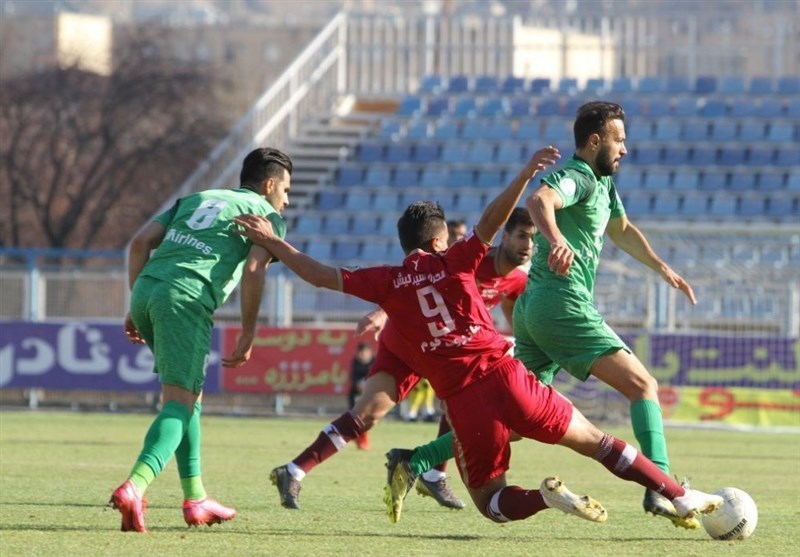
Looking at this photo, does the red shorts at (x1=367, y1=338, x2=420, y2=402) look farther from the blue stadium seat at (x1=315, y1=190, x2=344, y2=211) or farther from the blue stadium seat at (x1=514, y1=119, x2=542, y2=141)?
the blue stadium seat at (x1=514, y1=119, x2=542, y2=141)

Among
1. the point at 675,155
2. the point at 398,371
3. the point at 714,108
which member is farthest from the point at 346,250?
the point at 398,371

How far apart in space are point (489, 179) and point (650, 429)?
2110 cm

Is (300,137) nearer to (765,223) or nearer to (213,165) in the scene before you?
(213,165)

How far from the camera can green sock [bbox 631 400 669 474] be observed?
8711 millimetres

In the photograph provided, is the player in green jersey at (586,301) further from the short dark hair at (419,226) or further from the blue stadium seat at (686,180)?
the blue stadium seat at (686,180)

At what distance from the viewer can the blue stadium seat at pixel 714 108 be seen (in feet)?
102

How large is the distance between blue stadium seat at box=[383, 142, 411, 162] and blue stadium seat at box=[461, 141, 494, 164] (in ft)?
3.85

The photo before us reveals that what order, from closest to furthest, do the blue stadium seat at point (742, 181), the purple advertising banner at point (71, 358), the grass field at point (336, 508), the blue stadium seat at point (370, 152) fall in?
the grass field at point (336, 508), the purple advertising banner at point (71, 358), the blue stadium seat at point (742, 181), the blue stadium seat at point (370, 152)

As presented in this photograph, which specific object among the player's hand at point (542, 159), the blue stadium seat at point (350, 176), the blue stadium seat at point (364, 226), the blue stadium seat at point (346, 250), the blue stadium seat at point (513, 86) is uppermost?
the blue stadium seat at point (513, 86)

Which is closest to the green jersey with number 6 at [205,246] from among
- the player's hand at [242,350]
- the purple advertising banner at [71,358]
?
the player's hand at [242,350]

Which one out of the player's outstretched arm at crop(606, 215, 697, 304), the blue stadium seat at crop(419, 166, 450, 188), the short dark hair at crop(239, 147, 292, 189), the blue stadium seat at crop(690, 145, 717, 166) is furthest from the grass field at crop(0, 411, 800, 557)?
the blue stadium seat at crop(419, 166, 450, 188)

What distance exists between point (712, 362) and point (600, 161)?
41.2 ft

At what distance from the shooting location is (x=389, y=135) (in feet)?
105

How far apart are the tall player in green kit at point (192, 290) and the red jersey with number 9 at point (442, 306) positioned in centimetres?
69
